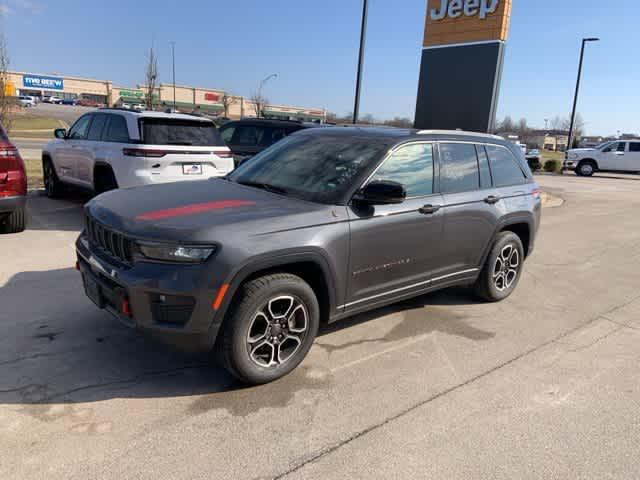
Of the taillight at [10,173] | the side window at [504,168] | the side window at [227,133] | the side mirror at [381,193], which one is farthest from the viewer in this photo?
the side window at [227,133]

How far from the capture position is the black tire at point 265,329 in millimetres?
3143

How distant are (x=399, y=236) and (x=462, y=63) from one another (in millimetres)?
Answer: 12016

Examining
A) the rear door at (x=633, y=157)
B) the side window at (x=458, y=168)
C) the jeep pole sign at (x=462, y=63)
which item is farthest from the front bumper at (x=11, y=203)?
the rear door at (x=633, y=157)

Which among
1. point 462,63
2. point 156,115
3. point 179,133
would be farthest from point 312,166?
point 462,63

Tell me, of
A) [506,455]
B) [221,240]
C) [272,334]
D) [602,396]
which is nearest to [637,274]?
[602,396]


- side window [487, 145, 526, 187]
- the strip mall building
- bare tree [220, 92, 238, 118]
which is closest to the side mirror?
side window [487, 145, 526, 187]

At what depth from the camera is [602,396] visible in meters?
3.50

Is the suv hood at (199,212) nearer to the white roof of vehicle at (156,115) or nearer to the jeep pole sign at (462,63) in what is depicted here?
the white roof of vehicle at (156,115)

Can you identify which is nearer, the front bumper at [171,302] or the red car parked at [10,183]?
the front bumper at [171,302]

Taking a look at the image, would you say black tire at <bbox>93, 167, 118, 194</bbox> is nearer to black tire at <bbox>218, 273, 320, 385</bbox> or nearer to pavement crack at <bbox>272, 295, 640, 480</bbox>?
black tire at <bbox>218, 273, 320, 385</bbox>

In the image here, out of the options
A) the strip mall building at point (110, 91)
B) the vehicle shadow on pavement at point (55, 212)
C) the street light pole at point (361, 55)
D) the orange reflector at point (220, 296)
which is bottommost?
the vehicle shadow on pavement at point (55, 212)

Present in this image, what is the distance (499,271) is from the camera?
528 centimetres

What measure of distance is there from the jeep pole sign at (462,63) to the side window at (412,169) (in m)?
10.4

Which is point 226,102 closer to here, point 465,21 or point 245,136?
point 465,21
